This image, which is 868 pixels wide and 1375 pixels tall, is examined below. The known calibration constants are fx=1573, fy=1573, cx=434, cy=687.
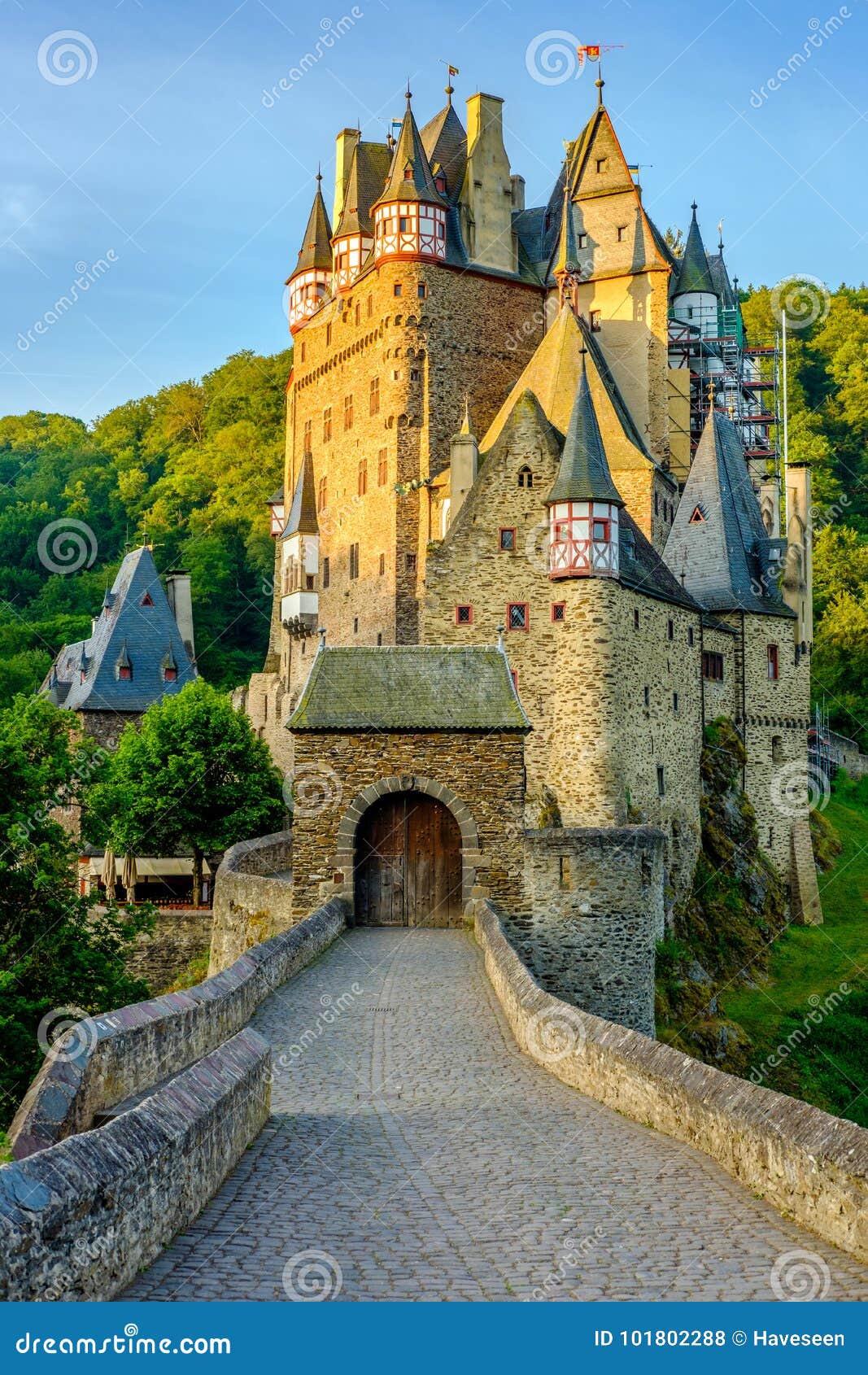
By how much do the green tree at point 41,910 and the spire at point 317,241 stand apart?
110ft

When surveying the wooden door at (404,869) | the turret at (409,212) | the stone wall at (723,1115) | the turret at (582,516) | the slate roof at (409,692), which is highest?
the turret at (409,212)

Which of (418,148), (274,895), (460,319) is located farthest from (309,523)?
(274,895)

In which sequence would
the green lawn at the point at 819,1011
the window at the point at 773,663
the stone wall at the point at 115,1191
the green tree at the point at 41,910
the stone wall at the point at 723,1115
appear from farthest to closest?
the window at the point at 773,663 → the green lawn at the point at 819,1011 → the green tree at the point at 41,910 → the stone wall at the point at 723,1115 → the stone wall at the point at 115,1191

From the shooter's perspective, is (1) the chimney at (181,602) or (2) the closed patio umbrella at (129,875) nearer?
(2) the closed patio umbrella at (129,875)

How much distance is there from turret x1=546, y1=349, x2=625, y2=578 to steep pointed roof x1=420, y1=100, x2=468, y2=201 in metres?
19.2

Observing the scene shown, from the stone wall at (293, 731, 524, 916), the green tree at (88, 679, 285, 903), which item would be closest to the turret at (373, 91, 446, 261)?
the green tree at (88, 679, 285, 903)

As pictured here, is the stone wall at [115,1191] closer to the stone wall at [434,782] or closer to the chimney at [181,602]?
the stone wall at [434,782]

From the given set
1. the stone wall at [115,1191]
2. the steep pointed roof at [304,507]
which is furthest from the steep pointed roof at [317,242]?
the stone wall at [115,1191]

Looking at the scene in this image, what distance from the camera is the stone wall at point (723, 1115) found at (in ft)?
26.9

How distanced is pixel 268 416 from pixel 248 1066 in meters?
75.4

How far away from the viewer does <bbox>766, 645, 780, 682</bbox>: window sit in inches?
1769

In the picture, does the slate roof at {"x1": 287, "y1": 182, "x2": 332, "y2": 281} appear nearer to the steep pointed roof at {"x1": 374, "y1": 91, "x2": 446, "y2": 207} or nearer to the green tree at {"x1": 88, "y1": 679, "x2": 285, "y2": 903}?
the steep pointed roof at {"x1": 374, "y1": 91, "x2": 446, "y2": 207}

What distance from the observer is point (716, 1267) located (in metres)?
7.59

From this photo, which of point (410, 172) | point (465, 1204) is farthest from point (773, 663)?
point (465, 1204)
